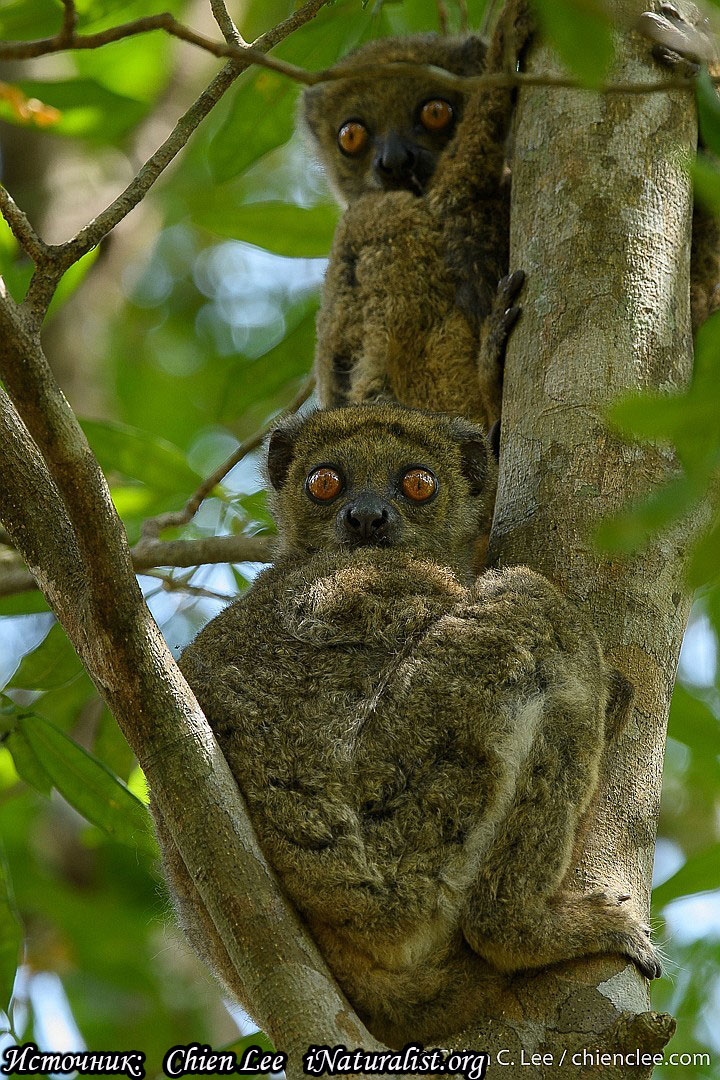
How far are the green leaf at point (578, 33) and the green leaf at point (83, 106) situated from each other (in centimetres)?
449

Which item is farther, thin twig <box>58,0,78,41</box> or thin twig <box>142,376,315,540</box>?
thin twig <box>142,376,315,540</box>

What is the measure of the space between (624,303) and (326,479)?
111 centimetres

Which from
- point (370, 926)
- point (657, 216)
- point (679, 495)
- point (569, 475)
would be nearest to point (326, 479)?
point (569, 475)

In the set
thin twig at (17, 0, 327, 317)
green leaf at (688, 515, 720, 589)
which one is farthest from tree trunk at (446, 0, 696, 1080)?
green leaf at (688, 515, 720, 589)

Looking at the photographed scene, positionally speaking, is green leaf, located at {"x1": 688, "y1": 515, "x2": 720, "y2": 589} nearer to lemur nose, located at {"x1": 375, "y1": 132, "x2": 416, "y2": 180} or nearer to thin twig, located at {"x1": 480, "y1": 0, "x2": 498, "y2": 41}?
lemur nose, located at {"x1": 375, "y1": 132, "x2": 416, "y2": 180}

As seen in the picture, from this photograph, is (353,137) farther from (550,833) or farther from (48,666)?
(550,833)

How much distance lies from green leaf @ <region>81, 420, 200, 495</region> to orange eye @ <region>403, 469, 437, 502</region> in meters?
2.01

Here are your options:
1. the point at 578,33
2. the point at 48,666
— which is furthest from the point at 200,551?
the point at 578,33

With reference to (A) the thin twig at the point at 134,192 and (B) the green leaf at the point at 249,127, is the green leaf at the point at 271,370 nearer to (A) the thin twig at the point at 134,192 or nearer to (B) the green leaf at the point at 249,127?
(B) the green leaf at the point at 249,127

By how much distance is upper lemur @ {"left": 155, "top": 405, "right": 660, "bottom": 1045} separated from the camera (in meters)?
2.75

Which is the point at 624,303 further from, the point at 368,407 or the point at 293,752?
the point at 293,752

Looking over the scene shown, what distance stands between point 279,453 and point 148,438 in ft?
4.69

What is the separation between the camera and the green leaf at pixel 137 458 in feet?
18.3

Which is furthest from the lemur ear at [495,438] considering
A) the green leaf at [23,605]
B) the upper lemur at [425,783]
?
the green leaf at [23,605]
